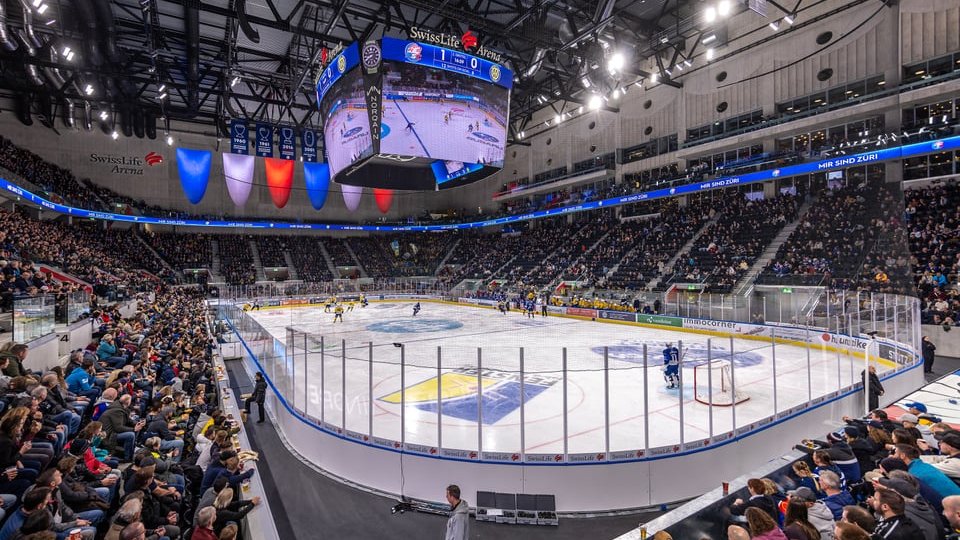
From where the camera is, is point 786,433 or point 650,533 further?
point 786,433

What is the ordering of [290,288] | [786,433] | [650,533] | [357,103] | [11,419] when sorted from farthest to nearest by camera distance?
[290,288], [357,103], [786,433], [11,419], [650,533]

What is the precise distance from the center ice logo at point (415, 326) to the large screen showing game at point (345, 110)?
25.1ft

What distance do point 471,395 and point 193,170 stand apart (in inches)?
1467

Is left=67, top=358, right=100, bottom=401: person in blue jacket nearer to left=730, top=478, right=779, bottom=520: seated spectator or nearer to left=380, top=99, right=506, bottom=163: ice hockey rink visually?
left=730, top=478, right=779, bottom=520: seated spectator

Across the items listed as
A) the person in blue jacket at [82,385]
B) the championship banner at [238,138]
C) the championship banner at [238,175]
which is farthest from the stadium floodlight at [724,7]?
the championship banner at [238,175]

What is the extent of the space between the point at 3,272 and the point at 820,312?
23.9m

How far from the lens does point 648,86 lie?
30719 millimetres

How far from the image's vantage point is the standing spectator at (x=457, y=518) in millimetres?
4660

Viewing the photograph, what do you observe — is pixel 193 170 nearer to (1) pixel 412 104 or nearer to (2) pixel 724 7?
(1) pixel 412 104

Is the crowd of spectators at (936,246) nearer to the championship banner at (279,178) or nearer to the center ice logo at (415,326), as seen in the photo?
the center ice logo at (415,326)

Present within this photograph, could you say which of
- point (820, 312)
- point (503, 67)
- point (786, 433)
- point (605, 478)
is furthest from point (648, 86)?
point (605, 478)

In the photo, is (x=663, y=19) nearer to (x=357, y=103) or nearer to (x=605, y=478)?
(x=357, y=103)

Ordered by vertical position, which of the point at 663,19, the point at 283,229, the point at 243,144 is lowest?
the point at 283,229

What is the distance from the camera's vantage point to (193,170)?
120ft
